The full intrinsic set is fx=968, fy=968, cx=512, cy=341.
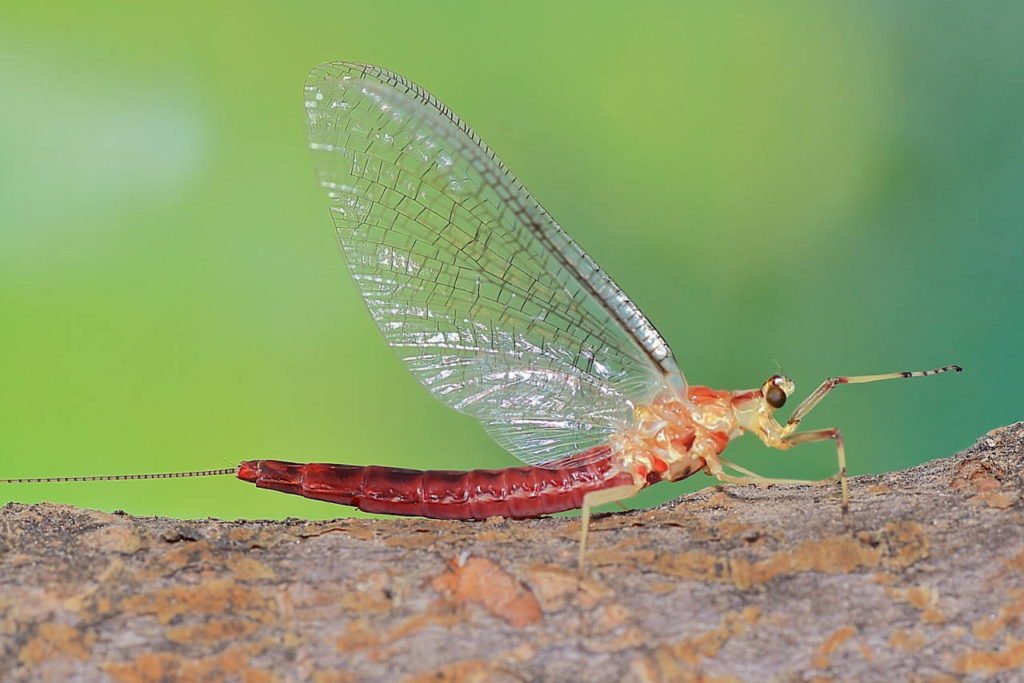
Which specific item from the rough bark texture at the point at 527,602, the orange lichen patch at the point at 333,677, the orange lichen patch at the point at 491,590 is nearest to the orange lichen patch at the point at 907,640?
the rough bark texture at the point at 527,602

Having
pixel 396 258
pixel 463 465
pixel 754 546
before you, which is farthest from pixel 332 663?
pixel 463 465

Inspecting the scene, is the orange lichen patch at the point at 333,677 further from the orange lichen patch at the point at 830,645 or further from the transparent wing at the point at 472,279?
the transparent wing at the point at 472,279

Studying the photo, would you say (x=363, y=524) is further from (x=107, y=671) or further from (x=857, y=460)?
(x=857, y=460)

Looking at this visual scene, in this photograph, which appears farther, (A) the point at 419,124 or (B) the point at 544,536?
(A) the point at 419,124

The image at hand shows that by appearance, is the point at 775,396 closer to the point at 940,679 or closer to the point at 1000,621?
the point at 1000,621

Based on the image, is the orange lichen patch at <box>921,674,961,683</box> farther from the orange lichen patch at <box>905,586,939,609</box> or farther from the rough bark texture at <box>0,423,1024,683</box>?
the orange lichen patch at <box>905,586,939,609</box>

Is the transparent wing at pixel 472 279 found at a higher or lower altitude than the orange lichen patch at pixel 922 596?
higher

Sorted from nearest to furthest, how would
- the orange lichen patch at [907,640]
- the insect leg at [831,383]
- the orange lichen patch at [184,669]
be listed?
the orange lichen patch at [184,669] < the orange lichen patch at [907,640] < the insect leg at [831,383]
